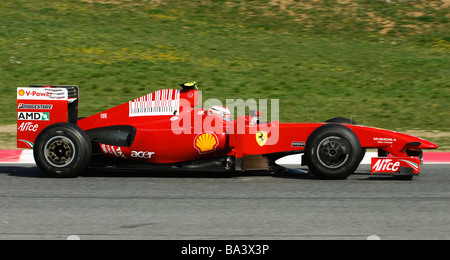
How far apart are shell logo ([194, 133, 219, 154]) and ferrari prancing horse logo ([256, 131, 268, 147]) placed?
488 mm

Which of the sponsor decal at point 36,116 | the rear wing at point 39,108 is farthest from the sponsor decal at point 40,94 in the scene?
the sponsor decal at point 36,116

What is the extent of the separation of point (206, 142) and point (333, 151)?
1.49 m

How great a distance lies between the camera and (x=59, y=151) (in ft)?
24.8

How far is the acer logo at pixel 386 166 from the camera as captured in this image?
7.44 meters

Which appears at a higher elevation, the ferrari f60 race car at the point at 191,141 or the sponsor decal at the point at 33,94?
the sponsor decal at the point at 33,94

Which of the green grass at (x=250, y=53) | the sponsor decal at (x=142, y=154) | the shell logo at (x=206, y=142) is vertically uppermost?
the green grass at (x=250, y=53)

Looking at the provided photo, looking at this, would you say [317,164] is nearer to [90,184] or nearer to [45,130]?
[90,184]

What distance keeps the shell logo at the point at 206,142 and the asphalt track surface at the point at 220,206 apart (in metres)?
0.40

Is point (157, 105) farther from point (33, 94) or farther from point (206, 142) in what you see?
point (33, 94)

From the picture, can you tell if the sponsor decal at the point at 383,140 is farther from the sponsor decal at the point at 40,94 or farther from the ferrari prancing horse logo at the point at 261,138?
the sponsor decal at the point at 40,94

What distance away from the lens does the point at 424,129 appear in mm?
13133

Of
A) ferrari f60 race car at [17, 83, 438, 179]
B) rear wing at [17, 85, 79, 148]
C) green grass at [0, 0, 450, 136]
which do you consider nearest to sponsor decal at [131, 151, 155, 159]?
ferrari f60 race car at [17, 83, 438, 179]

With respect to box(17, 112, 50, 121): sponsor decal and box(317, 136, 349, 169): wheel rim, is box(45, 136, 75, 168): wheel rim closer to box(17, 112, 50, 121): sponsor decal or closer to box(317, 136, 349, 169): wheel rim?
box(17, 112, 50, 121): sponsor decal

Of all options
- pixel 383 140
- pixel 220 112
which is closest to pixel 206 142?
pixel 220 112
